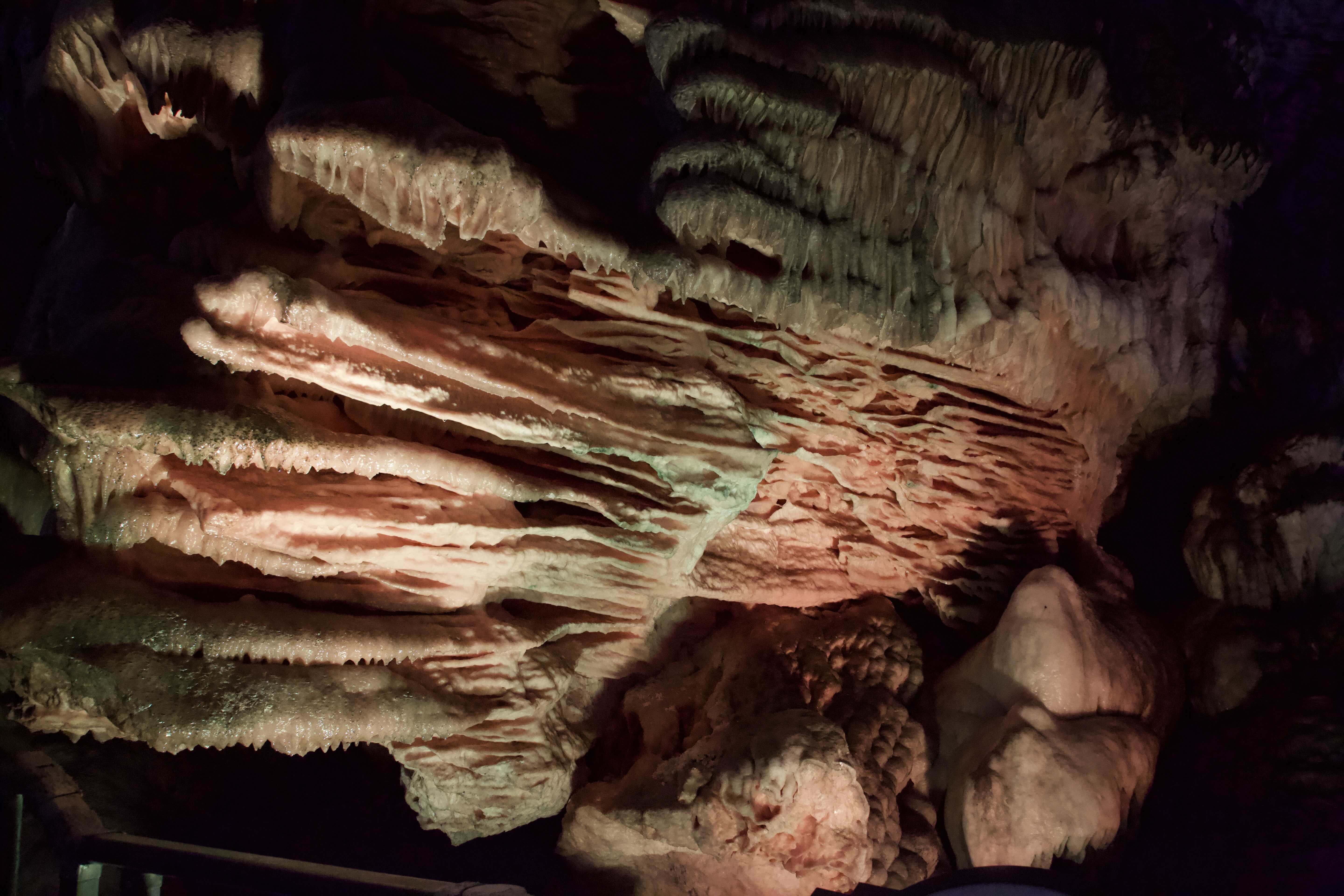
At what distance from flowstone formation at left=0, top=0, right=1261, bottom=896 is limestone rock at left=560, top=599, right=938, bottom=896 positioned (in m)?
0.03

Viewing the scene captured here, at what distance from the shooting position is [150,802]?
4742 millimetres

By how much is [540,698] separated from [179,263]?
2.69m

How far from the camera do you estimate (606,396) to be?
3770mm

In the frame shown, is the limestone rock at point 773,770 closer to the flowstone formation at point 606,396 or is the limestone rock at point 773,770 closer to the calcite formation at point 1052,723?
the flowstone formation at point 606,396

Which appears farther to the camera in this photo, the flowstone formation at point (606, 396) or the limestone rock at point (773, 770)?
the limestone rock at point (773, 770)

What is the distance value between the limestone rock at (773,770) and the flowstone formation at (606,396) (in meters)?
0.03

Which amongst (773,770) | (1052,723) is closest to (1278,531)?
(1052,723)

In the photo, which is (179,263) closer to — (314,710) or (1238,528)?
(314,710)

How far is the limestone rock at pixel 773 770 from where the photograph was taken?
3.66 meters

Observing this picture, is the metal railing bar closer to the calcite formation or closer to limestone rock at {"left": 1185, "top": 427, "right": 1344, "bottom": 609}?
the calcite formation

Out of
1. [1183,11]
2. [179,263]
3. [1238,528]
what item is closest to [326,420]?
[179,263]

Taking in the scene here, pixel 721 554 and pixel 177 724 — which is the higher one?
pixel 721 554

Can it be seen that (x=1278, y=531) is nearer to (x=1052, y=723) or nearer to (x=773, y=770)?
(x=1052, y=723)

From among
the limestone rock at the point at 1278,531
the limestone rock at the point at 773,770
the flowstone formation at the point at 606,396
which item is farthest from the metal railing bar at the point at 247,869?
the limestone rock at the point at 1278,531
